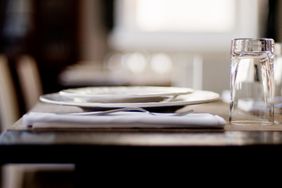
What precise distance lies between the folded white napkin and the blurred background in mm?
2545

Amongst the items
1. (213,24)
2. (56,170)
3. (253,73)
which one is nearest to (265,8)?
(213,24)

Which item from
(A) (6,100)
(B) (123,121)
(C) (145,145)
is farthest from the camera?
(A) (6,100)

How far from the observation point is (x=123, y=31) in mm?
5547

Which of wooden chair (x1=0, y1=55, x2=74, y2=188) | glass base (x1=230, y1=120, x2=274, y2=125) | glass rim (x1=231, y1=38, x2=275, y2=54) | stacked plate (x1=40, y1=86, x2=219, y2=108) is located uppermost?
glass rim (x1=231, y1=38, x2=275, y2=54)

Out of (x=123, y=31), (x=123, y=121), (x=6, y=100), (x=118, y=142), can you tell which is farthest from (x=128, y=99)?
(x=123, y=31)

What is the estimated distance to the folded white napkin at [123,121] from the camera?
0.89 metres

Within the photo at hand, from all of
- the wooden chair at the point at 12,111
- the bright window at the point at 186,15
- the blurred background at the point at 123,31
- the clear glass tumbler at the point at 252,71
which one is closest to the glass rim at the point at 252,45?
the clear glass tumbler at the point at 252,71

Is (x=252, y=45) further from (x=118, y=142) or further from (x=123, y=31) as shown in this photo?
(x=123, y=31)

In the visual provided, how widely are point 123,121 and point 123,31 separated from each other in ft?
15.4

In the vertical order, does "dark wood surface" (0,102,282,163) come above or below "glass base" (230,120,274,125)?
above

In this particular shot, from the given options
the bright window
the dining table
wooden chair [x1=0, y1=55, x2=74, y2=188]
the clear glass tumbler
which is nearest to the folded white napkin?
the dining table

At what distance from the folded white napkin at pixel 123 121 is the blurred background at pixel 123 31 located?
2.55m

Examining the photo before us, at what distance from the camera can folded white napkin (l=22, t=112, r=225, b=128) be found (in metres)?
0.89

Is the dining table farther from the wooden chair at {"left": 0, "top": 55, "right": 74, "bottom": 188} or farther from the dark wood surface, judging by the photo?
the wooden chair at {"left": 0, "top": 55, "right": 74, "bottom": 188}
